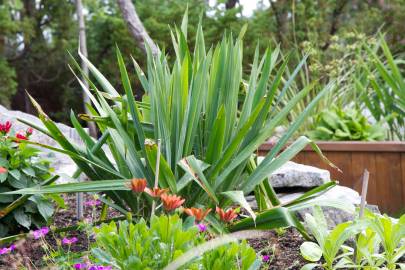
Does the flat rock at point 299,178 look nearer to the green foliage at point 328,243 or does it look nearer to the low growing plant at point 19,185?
the green foliage at point 328,243

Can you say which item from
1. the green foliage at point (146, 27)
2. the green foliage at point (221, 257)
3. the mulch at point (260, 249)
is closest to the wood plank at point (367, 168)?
the mulch at point (260, 249)

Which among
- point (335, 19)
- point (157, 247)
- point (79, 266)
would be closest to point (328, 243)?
point (157, 247)

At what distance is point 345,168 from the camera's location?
16.3 ft

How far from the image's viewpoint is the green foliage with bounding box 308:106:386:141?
5203 millimetres

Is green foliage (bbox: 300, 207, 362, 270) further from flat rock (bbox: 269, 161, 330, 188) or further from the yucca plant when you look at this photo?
flat rock (bbox: 269, 161, 330, 188)

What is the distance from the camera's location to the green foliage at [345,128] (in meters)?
5.20

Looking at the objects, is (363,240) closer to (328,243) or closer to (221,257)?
(328,243)

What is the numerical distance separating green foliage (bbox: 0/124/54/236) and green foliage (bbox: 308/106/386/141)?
9.37 feet

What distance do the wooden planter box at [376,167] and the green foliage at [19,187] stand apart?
8.54 ft

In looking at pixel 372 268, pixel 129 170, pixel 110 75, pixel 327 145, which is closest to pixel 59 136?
pixel 129 170

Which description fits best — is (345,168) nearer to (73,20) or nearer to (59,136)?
(59,136)

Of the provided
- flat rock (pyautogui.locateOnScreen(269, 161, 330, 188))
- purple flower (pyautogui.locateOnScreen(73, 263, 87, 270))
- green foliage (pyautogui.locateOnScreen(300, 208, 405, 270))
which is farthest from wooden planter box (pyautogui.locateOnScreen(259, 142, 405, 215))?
purple flower (pyautogui.locateOnScreen(73, 263, 87, 270))

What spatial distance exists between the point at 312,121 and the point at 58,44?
5.52 m

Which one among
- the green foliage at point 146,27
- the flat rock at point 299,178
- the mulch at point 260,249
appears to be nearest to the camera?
the mulch at point 260,249
